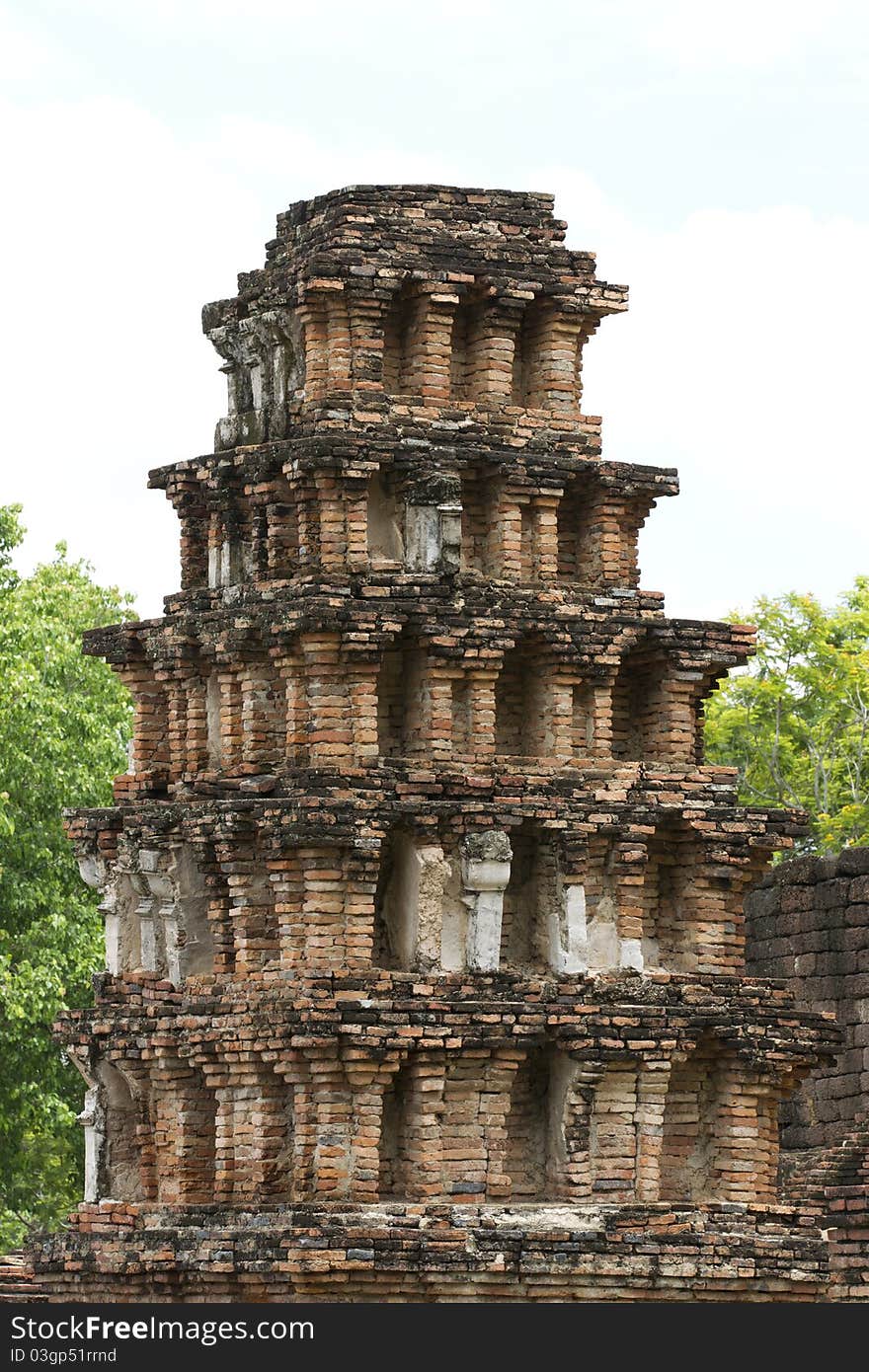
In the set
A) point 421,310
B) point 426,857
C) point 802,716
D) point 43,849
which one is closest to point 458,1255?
point 426,857

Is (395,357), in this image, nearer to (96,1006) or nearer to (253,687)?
(253,687)

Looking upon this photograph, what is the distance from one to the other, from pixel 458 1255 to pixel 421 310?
7913 millimetres

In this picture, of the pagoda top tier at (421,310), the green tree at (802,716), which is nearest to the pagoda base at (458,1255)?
the pagoda top tier at (421,310)

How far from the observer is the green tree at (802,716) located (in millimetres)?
53844

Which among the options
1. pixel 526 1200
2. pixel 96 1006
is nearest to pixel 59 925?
pixel 96 1006

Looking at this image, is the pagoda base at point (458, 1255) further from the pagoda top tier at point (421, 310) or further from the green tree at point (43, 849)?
the green tree at point (43, 849)

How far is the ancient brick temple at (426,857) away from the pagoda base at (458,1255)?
32 mm

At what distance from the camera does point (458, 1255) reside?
24391 millimetres

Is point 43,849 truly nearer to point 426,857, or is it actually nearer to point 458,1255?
point 426,857

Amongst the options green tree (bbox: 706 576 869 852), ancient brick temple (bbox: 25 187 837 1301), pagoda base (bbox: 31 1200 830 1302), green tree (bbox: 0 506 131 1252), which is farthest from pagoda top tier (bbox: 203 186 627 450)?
green tree (bbox: 706 576 869 852)

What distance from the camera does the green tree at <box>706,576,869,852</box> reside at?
53844mm

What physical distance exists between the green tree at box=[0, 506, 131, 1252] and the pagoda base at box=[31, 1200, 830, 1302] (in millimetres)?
14678

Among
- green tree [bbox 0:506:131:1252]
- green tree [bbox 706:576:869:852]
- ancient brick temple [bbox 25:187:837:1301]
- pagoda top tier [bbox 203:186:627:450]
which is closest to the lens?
ancient brick temple [bbox 25:187:837:1301]

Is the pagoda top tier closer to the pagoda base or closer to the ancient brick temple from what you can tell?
the ancient brick temple
